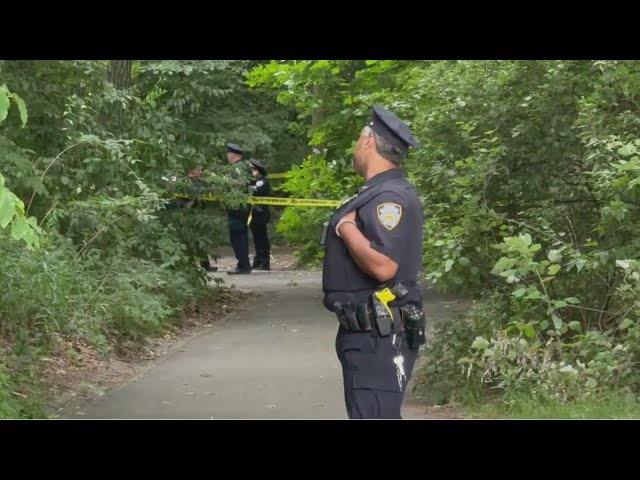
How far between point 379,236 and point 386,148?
0.42 m

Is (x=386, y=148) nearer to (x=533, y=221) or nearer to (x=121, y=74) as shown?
(x=533, y=221)

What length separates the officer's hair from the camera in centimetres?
538

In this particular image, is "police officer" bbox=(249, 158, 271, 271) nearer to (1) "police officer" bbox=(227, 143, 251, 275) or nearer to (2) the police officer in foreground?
(1) "police officer" bbox=(227, 143, 251, 275)

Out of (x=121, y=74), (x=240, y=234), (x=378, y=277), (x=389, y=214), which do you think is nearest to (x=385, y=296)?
(x=378, y=277)

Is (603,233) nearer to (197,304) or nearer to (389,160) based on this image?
A: (389,160)

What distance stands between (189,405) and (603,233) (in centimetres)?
318

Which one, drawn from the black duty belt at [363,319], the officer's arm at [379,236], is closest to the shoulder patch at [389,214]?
the officer's arm at [379,236]

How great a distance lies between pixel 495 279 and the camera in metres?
9.37

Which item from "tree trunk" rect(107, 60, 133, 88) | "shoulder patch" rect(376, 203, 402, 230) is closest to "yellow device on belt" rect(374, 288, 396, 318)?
"shoulder patch" rect(376, 203, 402, 230)
